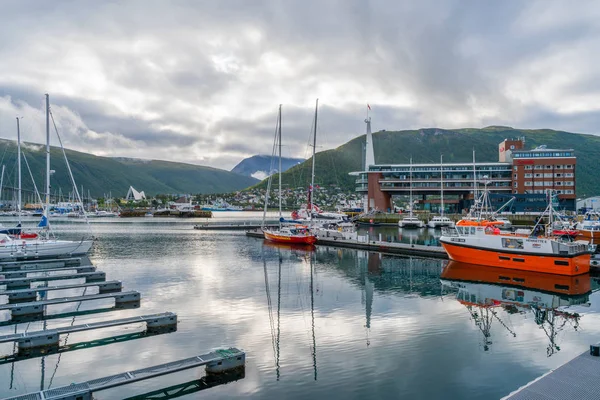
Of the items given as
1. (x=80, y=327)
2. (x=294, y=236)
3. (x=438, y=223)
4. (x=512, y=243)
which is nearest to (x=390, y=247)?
(x=294, y=236)

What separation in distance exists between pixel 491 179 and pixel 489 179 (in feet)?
11.9

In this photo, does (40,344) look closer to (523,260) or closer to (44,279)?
(44,279)

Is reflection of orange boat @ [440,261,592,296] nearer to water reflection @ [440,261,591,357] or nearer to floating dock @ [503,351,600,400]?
water reflection @ [440,261,591,357]

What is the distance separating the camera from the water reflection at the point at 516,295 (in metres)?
23.6

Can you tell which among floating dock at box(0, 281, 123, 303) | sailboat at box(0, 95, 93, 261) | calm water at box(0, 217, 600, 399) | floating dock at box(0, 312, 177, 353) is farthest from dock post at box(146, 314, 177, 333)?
sailboat at box(0, 95, 93, 261)

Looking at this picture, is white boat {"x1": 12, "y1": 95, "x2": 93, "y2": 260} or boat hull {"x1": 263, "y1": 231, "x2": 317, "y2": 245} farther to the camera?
boat hull {"x1": 263, "y1": 231, "x2": 317, "y2": 245}

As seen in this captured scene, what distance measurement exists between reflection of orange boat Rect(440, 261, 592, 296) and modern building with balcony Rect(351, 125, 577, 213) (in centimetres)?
7824

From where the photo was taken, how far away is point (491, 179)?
122 m

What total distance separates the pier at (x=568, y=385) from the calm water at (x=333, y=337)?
268 centimetres

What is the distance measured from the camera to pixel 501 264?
39.1 m

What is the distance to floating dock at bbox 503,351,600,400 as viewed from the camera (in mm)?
11273

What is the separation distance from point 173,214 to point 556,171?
145m

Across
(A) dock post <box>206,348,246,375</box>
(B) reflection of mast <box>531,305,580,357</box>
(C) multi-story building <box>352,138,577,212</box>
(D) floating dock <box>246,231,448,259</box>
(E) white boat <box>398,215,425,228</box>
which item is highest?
(C) multi-story building <box>352,138,577,212</box>

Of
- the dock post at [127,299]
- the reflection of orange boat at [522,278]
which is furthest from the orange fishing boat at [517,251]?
the dock post at [127,299]
